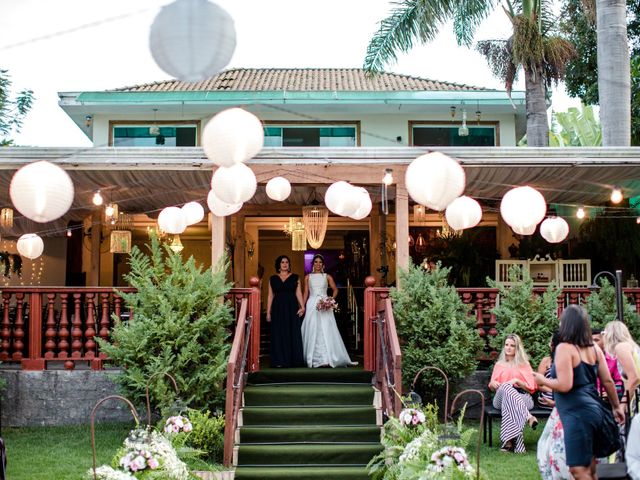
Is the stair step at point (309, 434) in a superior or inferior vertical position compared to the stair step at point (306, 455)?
superior

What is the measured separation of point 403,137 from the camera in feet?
64.0

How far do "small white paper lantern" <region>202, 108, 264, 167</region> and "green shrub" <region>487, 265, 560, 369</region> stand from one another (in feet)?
14.5

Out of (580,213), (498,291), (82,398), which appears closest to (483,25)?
(580,213)

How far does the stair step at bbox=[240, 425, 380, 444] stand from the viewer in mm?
9375

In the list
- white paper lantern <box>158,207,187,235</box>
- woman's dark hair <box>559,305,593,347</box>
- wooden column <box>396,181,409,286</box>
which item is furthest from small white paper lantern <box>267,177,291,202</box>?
woman's dark hair <box>559,305,593,347</box>

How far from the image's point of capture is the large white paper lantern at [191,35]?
6332 mm

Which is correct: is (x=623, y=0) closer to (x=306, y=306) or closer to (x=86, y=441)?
(x=306, y=306)

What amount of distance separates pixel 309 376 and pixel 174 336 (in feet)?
6.73

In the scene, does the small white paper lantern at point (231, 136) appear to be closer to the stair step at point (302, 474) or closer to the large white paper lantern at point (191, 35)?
the large white paper lantern at point (191, 35)

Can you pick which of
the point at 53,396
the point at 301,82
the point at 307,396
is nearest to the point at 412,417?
the point at 307,396

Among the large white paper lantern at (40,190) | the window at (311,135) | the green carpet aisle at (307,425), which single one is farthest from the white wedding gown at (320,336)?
the window at (311,135)

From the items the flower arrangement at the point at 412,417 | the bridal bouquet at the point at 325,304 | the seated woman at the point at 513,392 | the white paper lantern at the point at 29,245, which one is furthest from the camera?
the white paper lantern at the point at 29,245

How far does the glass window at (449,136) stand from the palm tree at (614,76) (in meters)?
3.78

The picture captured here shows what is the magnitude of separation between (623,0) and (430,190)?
10376mm
